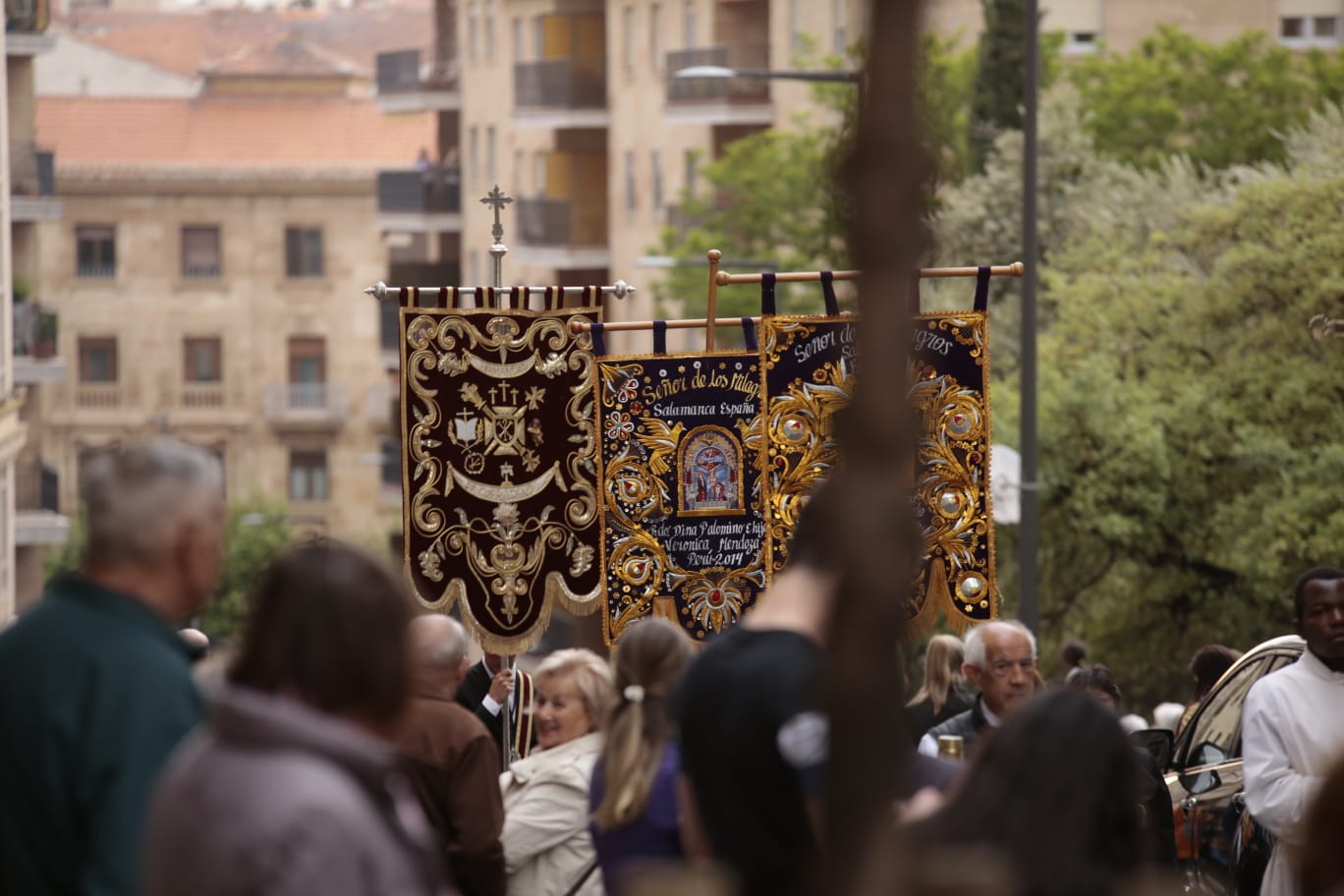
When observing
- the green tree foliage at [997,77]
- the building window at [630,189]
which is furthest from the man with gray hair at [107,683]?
the building window at [630,189]

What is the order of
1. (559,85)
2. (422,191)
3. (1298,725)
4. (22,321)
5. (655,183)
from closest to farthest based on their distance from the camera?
(1298,725) → (22,321) → (655,183) → (559,85) → (422,191)

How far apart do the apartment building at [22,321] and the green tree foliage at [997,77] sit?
13422 mm

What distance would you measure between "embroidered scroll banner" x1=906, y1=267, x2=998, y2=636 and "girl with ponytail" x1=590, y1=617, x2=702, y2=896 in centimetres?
470

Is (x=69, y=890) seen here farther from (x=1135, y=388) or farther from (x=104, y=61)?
(x=104, y=61)

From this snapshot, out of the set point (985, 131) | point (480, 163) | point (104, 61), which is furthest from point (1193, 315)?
point (104, 61)

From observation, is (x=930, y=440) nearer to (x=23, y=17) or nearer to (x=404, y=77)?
(x=23, y=17)

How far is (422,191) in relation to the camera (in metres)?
63.5

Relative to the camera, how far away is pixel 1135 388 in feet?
85.0

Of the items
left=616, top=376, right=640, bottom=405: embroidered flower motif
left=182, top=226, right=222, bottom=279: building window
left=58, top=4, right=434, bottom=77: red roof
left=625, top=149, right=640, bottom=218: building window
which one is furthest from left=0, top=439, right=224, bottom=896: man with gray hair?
left=58, top=4, right=434, bottom=77: red roof

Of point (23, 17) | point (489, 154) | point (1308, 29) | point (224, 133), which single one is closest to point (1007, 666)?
point (23, 17)

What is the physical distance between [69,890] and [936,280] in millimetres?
25059

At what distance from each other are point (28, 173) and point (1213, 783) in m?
33.8

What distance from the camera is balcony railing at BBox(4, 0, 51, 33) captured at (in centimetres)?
3928

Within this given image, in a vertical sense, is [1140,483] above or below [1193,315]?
below
